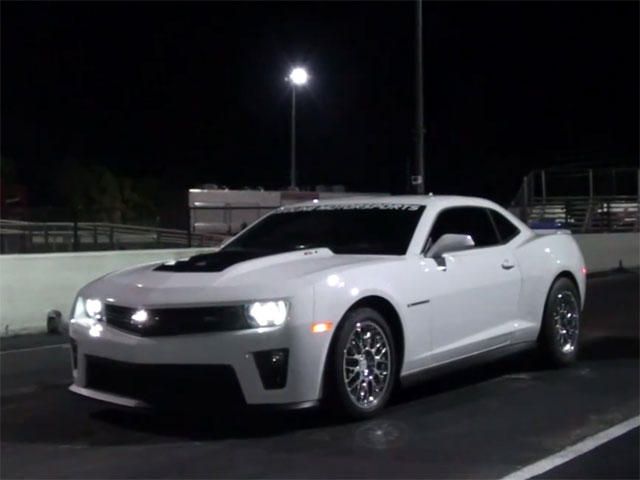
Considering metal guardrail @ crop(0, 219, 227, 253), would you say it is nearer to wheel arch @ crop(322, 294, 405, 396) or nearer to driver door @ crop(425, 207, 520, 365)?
driver door @ crop(425, 207, 520, 365)

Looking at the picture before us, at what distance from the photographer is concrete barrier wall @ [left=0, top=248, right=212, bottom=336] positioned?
12.5m

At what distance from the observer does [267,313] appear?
645cm

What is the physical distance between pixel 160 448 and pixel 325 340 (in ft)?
3.79

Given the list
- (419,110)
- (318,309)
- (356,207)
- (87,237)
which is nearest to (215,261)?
(318,309)

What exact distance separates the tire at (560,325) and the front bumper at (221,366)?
277cm

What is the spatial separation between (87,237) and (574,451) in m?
11.0

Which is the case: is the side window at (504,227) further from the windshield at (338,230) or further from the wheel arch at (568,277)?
the windshield at (338,230)

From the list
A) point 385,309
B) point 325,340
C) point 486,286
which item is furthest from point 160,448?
point 486,286

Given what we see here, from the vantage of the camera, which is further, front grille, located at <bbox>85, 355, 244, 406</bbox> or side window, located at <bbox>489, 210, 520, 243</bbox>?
side window, located at <bbox>489, 210, 520, 243</bbox>

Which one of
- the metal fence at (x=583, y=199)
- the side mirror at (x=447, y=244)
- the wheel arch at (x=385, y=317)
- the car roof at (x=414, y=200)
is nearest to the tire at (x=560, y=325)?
the car roof at (x=414, y=200)

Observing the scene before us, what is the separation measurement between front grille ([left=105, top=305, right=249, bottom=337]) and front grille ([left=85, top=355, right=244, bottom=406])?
8.2 inches

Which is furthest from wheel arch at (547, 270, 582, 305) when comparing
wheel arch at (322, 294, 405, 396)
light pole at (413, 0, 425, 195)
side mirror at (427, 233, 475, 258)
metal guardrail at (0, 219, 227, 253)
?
light pole at (413, 0, 425, 195)

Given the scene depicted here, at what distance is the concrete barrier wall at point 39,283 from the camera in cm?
1253

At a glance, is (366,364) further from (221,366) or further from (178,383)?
(178,383)
